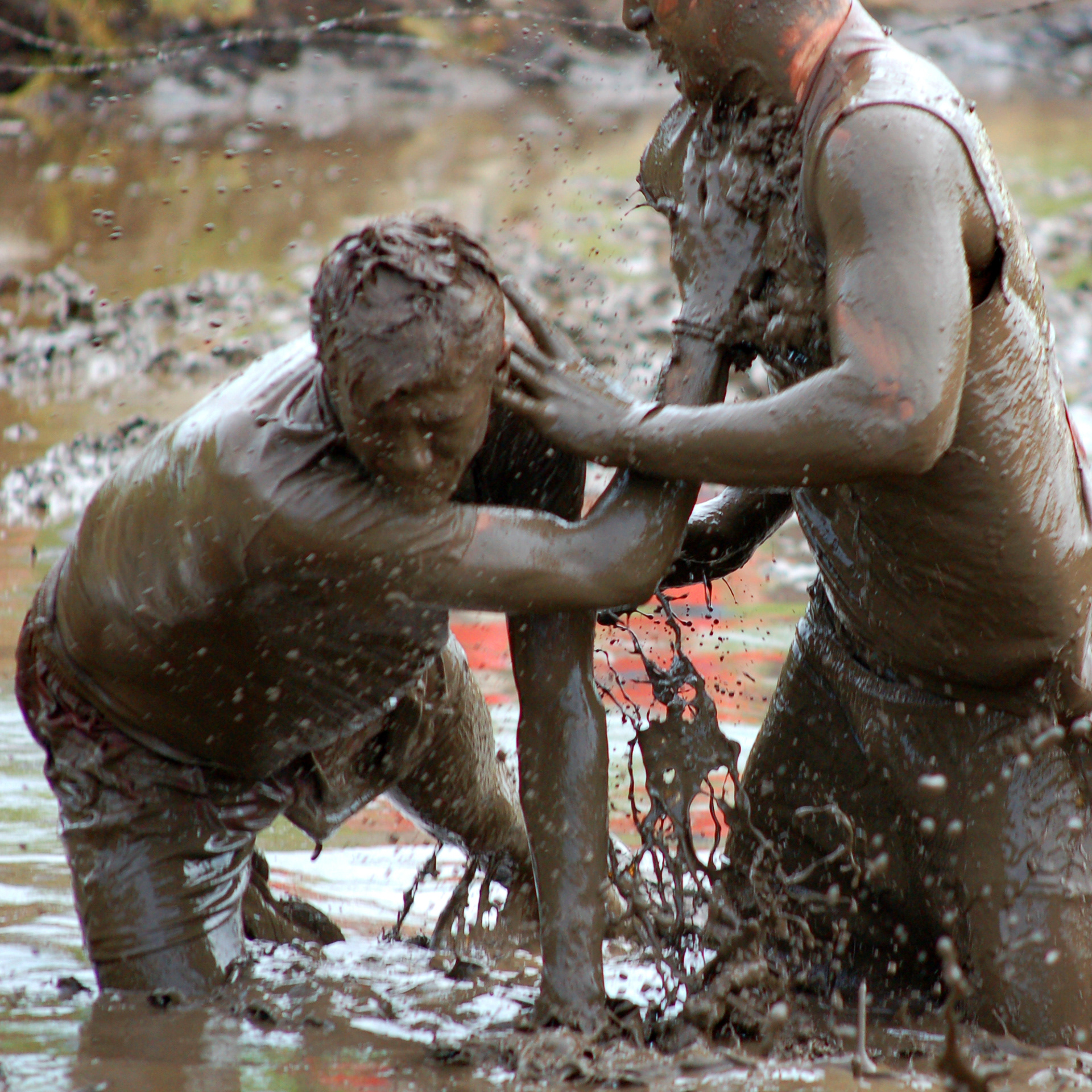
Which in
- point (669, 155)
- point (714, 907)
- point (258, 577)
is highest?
point (669, 155)

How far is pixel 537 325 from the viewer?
9.95 feet

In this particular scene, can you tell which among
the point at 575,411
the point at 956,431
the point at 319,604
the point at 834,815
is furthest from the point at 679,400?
the point at 834,815

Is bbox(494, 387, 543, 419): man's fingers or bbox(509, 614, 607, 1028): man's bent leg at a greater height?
bbox(494, 387, 543, 419): man's fingers

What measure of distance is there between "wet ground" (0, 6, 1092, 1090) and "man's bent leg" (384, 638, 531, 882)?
28 cm

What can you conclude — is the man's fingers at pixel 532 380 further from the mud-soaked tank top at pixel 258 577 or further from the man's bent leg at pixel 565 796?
the man's bent leg at pixel 565 796

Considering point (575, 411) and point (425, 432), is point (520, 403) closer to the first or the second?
point (575, 411)

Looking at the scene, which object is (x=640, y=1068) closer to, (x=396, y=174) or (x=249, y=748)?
(x=249, y=748)

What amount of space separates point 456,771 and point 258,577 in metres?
0.94

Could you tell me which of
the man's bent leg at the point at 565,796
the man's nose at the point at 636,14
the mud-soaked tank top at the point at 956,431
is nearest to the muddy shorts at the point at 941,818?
the mud-soaked tank top at the point at 956,431

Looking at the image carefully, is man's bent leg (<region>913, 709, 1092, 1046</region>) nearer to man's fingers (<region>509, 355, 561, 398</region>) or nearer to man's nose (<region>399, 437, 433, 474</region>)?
man's fingers (<region>509, 355, 561, 398</region>)

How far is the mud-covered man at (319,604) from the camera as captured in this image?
276 cm

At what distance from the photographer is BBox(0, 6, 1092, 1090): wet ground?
3.01 meters

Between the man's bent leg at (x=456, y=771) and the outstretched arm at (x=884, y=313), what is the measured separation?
110 centimetres

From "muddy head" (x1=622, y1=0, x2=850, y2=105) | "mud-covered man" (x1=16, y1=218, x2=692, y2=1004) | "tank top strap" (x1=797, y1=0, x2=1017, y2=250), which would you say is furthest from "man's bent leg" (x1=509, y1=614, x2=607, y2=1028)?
"muddy head" (x1=622, y1=0, x2=850, y2=105)
